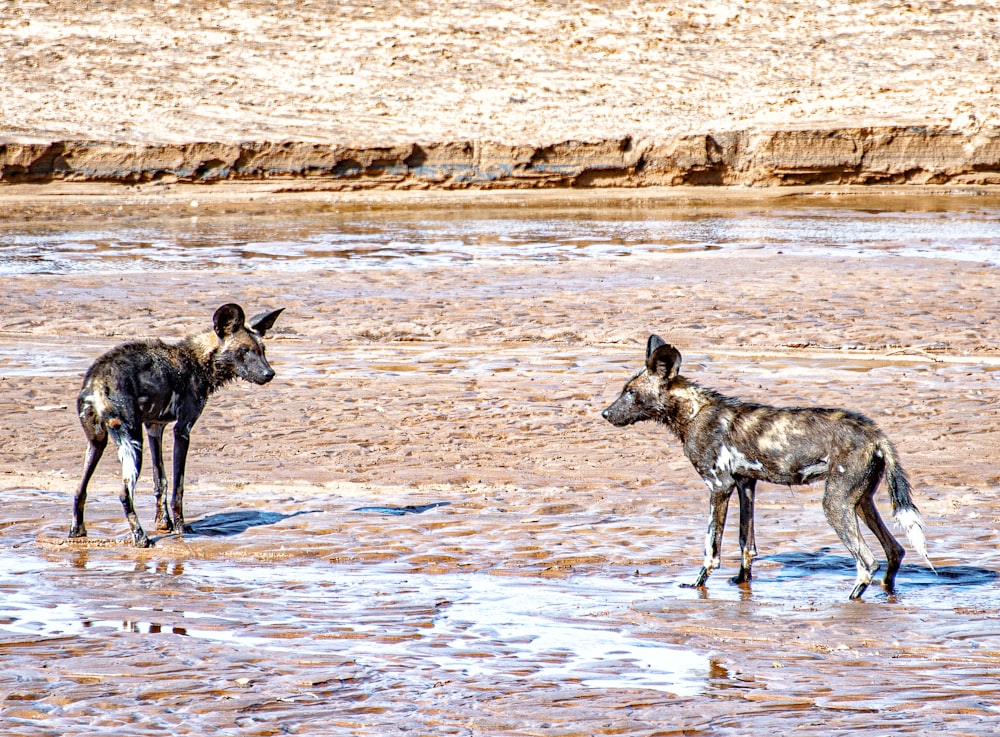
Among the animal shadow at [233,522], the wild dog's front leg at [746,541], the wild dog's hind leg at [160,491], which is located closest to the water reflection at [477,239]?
the wild dog's hind leg at [160,491]

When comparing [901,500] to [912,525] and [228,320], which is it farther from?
[228,320]

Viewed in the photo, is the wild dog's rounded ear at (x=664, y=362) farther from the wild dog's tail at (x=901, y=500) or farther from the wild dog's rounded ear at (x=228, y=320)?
the wild dog's rounded ear at (x=228, y=320)

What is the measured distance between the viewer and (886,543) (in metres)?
6.69

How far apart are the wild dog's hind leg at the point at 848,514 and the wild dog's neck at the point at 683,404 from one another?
99 cm

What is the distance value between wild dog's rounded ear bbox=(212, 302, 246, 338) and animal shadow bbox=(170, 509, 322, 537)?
1154mm

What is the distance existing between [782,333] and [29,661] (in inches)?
382

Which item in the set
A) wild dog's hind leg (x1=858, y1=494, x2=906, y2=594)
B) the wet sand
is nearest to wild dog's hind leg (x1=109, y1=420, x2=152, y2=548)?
the wet sand

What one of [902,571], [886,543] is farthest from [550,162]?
[886,543]

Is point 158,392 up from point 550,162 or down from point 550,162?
down

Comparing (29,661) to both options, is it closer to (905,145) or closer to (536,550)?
(536,550)

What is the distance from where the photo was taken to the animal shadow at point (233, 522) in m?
7.78

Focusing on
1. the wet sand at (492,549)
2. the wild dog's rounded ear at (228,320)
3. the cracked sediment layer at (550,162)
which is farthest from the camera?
the cracked sediment layer at (550,162)

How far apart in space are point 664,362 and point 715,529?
3.70 feet

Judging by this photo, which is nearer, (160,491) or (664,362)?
(664,362)
